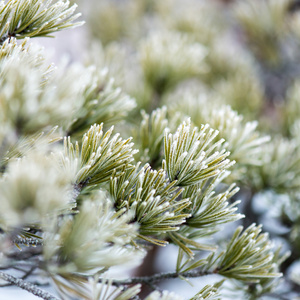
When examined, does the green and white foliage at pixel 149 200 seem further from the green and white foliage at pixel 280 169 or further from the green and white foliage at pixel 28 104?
the green and white foliage at pixel 280 169

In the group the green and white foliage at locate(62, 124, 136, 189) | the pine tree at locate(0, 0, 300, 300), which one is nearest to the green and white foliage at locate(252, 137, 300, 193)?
the pine tree at locate(0, 0, 300, 300)

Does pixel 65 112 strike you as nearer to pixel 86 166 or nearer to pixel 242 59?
pixel 86 166

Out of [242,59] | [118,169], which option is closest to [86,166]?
[118,169]

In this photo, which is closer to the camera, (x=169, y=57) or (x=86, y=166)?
(x=86, y=166)

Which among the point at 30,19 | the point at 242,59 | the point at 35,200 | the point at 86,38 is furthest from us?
the point at 86,38

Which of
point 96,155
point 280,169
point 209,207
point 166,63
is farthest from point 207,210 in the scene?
point 166,63

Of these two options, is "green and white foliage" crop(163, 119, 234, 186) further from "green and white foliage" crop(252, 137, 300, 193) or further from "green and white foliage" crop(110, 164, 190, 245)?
"green and white foliage" crop(252, 137, 300, 193)

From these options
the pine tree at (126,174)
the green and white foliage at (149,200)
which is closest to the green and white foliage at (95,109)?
the pine tree at (126,174)
